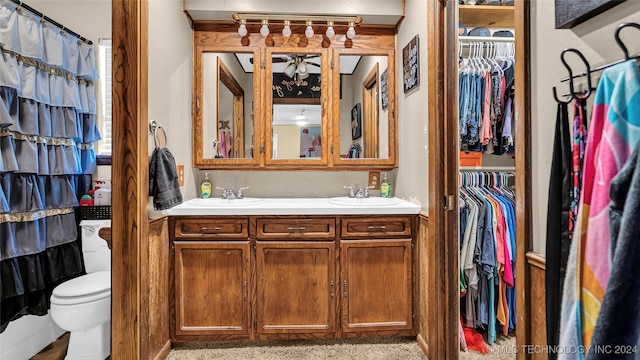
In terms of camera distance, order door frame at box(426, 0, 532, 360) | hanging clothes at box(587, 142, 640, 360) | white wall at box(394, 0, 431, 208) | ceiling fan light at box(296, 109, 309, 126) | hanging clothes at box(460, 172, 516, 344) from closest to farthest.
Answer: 1. hanging clothes at box(587, 142, 640, 360)
2. door frame at box(426, 0, 532, 360)
3. white wall at box(394, 0, 431, 208)
4. hanging clothes at box(460, 172, 516, 344)
5. ceiling fan light at box(296, 109, 309, 126)

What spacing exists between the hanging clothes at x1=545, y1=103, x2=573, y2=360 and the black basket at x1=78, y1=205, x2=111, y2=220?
2.59m

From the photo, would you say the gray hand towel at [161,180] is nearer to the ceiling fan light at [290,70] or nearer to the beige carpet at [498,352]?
the ceiling fan light at [290,70]

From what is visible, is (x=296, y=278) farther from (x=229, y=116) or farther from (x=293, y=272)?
(x=229, y=116)

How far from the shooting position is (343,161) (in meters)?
2.47

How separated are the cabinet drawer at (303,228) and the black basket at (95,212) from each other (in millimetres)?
1237

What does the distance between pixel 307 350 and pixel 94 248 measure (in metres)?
1.70

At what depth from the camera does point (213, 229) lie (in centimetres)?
198

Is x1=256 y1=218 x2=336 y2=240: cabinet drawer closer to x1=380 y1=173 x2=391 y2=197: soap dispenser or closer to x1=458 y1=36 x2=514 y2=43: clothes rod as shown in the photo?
x1=380 y1=173 x2=391 y2=197: soap dispenser

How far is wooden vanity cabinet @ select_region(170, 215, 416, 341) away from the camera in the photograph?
197cm

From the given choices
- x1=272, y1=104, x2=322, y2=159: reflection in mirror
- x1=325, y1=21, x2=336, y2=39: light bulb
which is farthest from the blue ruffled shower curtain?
x1=325, y1=21, x2=336, y2=39: light bulb

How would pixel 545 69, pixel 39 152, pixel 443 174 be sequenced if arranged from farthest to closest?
pixel 39 152 → pixel 443 174 → pixel 545 69

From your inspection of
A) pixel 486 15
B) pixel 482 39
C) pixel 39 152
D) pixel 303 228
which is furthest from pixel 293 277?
pixel 486 15

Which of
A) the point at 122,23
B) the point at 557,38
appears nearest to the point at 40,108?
the point at 122,23

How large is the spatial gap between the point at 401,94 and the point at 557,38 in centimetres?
149
